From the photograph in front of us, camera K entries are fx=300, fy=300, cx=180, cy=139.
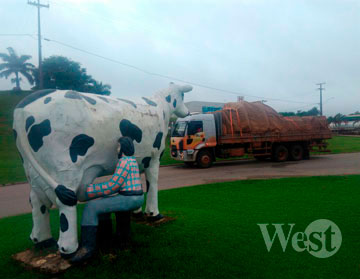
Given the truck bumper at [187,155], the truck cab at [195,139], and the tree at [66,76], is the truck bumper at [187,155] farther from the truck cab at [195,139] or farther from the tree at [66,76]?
the tree at [66,76]

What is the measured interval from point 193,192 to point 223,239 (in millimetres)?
3998

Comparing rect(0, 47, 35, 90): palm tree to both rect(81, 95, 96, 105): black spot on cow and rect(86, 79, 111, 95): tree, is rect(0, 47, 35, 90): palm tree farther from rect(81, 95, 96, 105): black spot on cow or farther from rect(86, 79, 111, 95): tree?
rect(81, 95, 96, 105): black spot on cow

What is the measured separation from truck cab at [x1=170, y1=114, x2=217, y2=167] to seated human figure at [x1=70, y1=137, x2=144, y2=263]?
1000 centimetres

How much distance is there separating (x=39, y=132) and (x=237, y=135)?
11.7m

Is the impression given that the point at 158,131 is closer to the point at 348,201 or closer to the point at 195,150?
the point at 348,201

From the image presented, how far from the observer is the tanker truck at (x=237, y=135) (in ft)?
45.8

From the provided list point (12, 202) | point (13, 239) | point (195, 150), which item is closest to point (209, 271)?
point (13, 239)

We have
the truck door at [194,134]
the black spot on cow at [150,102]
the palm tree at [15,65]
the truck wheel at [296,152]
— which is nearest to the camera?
the black spot on cow at [150,102]

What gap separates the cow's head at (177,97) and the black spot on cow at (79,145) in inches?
91.7

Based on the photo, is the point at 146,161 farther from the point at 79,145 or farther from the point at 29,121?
the point at 29,121

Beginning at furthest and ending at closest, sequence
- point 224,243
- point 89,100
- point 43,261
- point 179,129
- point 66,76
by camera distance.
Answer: point 66,76 < point 179,129 < point 224,243 < point 89,100 < point 43,261

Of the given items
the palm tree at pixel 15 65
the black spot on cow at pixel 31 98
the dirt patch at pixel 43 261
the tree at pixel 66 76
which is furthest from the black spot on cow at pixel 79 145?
the palm tree at pixel 15 65

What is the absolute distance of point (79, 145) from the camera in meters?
3.53

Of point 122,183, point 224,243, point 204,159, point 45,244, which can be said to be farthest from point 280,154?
point 45,244
